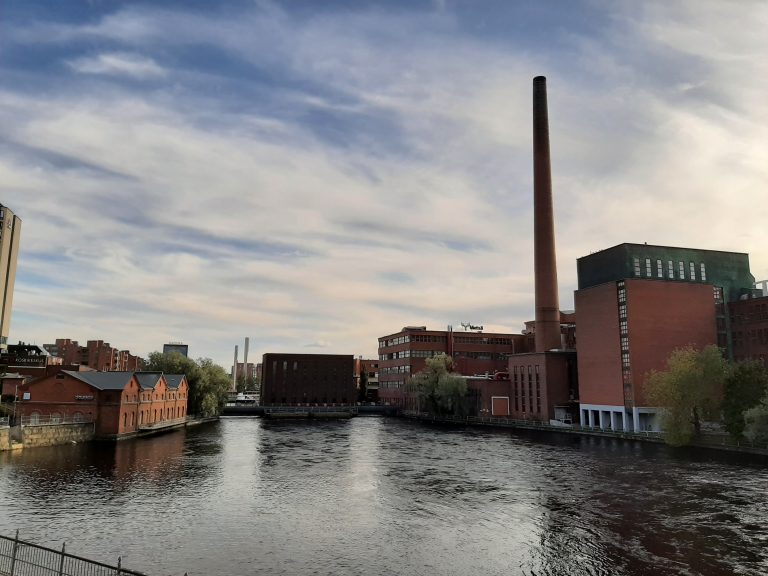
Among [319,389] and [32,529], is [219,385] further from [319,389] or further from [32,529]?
[32,529]

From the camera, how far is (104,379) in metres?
81.2

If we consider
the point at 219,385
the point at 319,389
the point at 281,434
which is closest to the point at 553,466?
the point at 281,434

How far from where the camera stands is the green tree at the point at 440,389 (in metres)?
125

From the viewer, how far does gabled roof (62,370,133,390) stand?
254 feet

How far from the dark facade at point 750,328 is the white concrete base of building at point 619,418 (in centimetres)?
2055

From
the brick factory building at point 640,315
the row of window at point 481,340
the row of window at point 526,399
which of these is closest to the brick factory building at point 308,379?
the row of window at point 481,340

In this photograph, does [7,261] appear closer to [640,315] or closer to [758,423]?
[640,315]

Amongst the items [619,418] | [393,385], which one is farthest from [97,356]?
[619,418]

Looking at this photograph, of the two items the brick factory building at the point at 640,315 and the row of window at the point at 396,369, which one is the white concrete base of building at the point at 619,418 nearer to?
the brick factory building at the point at 640,315

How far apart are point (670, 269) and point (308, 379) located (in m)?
111

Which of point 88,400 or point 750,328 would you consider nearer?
point 88,400

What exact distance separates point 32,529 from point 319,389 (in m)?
145

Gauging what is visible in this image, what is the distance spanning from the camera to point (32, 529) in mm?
31719

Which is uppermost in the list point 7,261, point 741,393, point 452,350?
point 7,261
